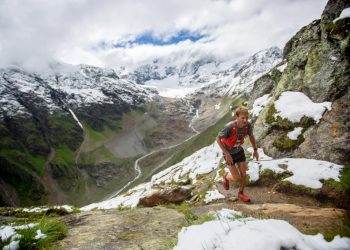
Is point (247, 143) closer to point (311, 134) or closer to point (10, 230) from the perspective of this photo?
point (311, 134)

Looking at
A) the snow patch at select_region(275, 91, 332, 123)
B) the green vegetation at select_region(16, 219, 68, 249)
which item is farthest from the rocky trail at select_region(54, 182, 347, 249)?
the snow patch at select_region(275, 91, 332, 123)

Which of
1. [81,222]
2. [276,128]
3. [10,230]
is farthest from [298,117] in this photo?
[10,230]

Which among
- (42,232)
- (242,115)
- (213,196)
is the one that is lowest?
(213,196)

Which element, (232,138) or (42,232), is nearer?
(42,232)

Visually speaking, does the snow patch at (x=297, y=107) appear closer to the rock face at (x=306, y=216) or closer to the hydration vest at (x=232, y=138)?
the hydration vest at (x=232, y=138)

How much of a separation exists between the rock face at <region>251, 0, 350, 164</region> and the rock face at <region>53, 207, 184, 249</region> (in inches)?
343

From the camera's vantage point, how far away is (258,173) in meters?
15.1

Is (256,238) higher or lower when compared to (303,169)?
higher

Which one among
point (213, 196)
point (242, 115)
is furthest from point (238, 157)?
point (213, 196)

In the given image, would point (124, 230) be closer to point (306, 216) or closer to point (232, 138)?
point (306, 216)

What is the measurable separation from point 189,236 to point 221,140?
6133 mm

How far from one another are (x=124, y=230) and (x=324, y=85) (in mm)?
15655

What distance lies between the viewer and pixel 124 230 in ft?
27.9

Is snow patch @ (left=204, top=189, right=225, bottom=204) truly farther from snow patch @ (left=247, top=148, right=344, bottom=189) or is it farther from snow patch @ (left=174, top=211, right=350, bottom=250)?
snow patch @ (left=174, top=211, right=350, bottom=250)
